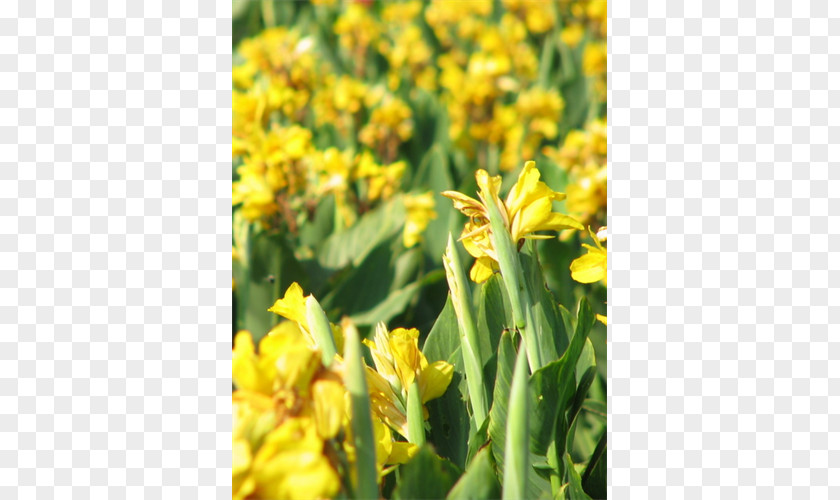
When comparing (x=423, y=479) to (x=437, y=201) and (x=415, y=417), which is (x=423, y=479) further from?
(x=437, y=201)

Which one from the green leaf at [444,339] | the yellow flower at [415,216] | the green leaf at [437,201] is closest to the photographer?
the green leaf at [444,339]

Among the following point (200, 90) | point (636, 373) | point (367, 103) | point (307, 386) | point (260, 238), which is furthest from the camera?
point (367, 103)

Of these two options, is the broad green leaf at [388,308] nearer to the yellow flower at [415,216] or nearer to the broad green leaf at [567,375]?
the yellow flower at [415,216]

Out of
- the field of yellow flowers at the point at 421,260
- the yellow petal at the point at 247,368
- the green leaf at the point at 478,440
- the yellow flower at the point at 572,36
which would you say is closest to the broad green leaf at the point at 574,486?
the field of yellow flowers at the point at 421,260

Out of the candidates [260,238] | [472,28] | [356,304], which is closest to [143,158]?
[260,238]

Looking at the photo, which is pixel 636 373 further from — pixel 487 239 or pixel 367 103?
pixel 367 103

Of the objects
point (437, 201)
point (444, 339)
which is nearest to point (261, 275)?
point (437, 201)

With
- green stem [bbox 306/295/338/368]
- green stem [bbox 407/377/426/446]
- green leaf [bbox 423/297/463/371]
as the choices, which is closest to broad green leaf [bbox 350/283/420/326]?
green leaf [bbox 423/297/463/371]
